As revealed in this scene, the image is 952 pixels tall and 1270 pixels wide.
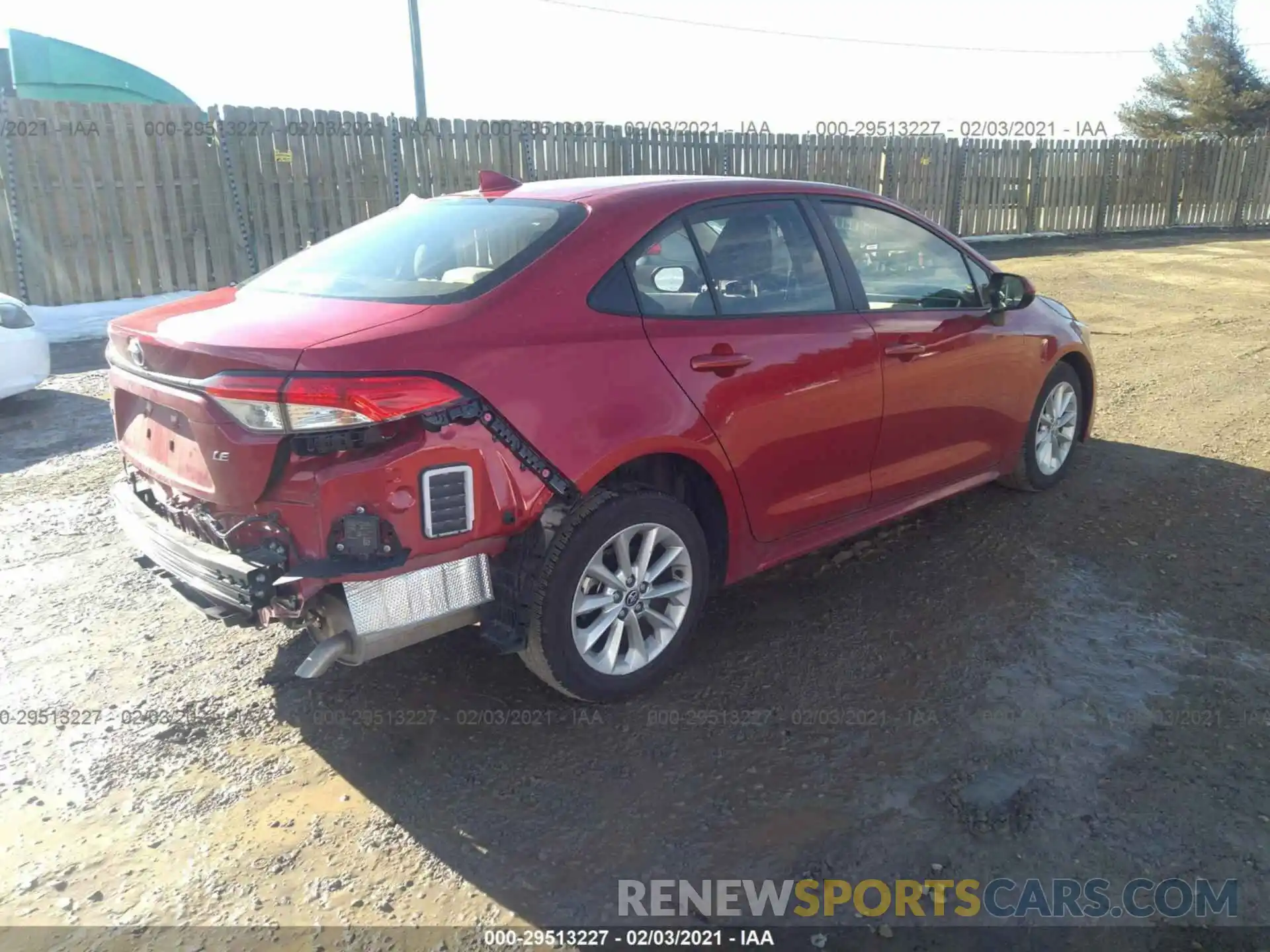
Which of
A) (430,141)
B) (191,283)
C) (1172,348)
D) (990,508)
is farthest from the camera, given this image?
(430,141)

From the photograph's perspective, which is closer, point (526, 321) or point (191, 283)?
point (526, 321)

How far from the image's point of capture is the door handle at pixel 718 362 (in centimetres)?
327

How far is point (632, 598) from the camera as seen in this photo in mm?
3236

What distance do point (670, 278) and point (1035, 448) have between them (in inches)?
104

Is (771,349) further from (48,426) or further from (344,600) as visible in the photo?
(48,426)

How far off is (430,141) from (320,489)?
1113 cm

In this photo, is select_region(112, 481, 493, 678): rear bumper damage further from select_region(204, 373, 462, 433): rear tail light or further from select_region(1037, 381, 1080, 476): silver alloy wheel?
select_region(1037, 381, 1080, 476): silver alloy wheel

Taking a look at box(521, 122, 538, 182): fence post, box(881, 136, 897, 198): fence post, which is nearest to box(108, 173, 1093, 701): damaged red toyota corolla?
box(521, 122, 538, 182): fence post

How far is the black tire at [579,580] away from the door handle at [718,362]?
1.50 feet

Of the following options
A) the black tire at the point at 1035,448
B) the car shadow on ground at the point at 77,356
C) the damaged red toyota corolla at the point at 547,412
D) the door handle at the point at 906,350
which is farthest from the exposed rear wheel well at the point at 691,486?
the car shadow on ground at the point at 77,356

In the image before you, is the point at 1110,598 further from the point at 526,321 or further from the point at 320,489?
the point at 320,489

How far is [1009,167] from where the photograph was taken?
17953 mm

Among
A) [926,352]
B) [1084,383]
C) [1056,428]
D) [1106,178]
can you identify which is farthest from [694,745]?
[1106,178]

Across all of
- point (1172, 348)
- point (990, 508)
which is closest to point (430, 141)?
point (1172, 348)
